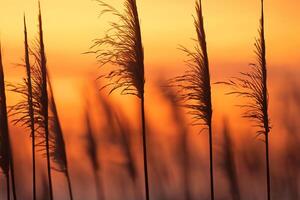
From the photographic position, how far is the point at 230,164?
29.3 ft

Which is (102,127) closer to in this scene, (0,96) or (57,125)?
(57,125)

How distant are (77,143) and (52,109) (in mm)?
757

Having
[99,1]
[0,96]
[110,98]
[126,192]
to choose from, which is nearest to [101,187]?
[126,192]

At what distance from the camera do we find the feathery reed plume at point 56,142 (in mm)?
7820

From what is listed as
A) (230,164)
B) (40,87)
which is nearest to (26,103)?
(40,87)

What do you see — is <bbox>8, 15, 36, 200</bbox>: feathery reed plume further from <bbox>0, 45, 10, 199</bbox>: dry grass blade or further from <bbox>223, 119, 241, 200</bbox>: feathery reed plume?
<bbox>223, 119, 241, 200</bbox>: feathery reed plume

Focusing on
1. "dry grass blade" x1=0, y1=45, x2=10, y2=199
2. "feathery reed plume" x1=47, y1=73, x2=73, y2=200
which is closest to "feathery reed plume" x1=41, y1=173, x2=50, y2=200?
"feathery reed plume" x1=47, y1=73, x2=73, y2=200

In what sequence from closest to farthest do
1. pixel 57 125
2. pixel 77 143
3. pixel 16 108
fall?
1. pixel 16 108
2. pixel 57 125
3. pixel 77 143

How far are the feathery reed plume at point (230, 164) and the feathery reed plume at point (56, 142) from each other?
211 cm

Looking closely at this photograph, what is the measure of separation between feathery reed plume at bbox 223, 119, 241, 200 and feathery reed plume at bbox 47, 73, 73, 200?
2112 mm

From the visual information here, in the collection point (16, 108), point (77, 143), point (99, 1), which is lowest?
point (77, 143)

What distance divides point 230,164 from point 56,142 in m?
2.43

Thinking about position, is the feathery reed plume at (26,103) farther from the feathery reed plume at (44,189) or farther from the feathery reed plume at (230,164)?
the feathery reed plume at (230,164)

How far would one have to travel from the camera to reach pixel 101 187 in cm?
900
